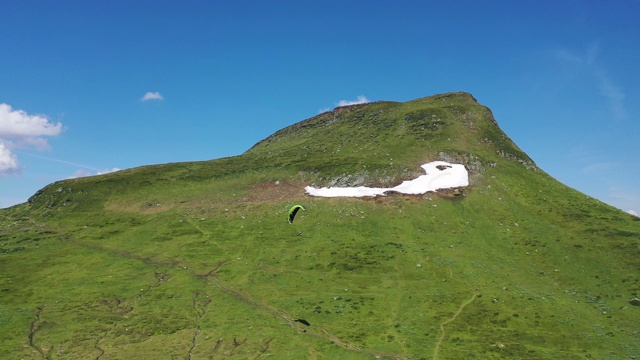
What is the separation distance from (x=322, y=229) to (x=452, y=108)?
69.3 m

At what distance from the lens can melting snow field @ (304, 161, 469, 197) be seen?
92.4 metres

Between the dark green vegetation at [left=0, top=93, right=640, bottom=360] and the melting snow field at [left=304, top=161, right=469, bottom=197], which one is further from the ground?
the melting snow field at [left=304, top=161, right=469, bottom=197]

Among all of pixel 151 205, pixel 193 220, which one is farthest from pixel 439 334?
pixel 151 205

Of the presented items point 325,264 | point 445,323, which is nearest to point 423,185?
point 325,264

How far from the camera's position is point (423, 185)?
9350 cm

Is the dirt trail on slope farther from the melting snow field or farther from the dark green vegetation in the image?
the melting snow field

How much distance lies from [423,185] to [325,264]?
114 feet

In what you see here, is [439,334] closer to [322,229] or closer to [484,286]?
[484,286]

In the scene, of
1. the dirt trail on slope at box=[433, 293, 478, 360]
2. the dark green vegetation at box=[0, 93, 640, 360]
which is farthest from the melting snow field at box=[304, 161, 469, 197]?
the dirt trail on slope at box=[433, 293, 478, 360]

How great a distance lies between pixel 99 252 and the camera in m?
77.2

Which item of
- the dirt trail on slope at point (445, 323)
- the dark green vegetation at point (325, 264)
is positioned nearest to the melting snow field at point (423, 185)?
the dark green vegetation at point (325, 264)

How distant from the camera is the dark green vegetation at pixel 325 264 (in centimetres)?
5119

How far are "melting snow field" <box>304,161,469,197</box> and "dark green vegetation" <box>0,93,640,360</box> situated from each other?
297 cm

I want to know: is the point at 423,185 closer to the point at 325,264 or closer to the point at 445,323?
the point at 325,264
